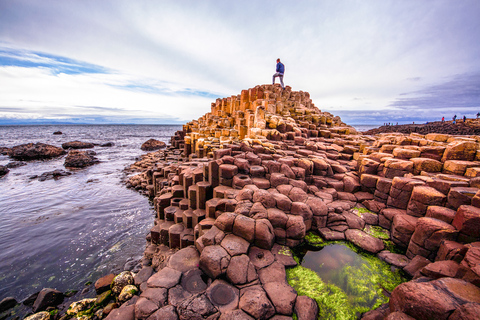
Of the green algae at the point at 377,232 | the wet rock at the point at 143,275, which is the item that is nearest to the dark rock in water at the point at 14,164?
the wet rock at the point at 143,275

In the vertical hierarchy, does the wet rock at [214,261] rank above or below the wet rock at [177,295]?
above

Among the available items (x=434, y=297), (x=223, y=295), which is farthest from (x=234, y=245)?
(x=434, y=297)

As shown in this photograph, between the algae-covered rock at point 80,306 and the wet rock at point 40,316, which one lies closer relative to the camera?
the wet rock at point 40,316

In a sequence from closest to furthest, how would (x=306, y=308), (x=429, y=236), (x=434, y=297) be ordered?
1. (x=434, y=297)
2. (x=306, y=308)
3. (x=429, y=236)

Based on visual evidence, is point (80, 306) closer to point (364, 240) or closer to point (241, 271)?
point (241, 271)

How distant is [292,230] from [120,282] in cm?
585

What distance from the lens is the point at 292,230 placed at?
5473 mm

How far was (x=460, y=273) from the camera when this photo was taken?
347 cm

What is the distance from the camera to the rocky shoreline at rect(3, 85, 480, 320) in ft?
12.0

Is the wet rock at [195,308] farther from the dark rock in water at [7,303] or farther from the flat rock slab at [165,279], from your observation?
the dark rock in water at [7,303]

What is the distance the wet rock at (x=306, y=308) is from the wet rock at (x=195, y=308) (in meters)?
1.63

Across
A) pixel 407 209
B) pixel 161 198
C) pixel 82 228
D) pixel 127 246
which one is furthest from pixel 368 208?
pixel 82 228

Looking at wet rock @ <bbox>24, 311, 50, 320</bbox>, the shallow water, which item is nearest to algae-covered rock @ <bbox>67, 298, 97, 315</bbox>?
wet rock @ <bbox>24, 311, 50, 320</bbox>

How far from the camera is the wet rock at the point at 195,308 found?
3.57 meters
